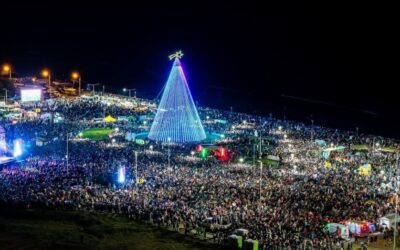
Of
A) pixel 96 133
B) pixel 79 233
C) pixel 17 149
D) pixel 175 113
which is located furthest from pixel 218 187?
pixel 96 133

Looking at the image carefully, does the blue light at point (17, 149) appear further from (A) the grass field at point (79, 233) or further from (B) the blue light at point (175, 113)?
(A) the grass field at point (79, 233)

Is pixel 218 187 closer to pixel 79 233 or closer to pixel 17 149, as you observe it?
pixel 79 233

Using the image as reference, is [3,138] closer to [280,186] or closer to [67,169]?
[67,169]

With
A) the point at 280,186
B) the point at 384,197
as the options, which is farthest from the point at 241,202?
the point at 384,197

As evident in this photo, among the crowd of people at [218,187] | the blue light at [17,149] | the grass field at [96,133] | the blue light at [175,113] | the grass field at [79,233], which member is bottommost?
the grass field at [79,233]

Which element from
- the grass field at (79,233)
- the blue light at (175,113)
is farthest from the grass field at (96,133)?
the grass field at (79,233)

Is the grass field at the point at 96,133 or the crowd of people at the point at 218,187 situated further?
the grass field at the point at 96,133

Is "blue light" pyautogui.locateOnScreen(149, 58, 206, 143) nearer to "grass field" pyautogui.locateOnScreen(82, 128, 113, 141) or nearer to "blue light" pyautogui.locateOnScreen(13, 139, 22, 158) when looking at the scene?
"grass field" pyautogui.locateOnScreen(82, 128, 113, 141)
